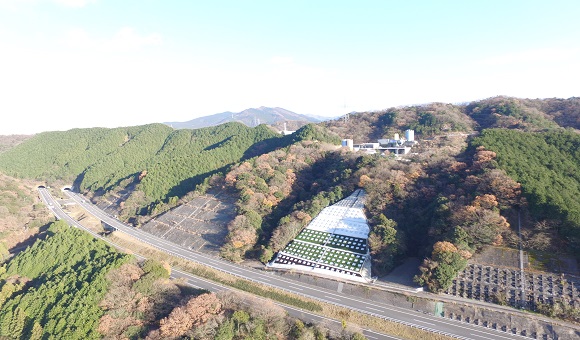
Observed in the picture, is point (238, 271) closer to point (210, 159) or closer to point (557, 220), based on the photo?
point (557, 220)

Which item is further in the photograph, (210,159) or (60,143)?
(60,143)

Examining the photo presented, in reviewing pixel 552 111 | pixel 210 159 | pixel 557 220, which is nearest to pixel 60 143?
pixel 210 159

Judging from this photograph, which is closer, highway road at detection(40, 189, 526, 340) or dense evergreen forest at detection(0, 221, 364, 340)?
dense evergreen forest at detection(0, 221, 364, 340)

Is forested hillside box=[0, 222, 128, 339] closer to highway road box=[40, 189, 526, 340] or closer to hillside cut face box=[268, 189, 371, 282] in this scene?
highway road box=[40, 189, 526, 340]

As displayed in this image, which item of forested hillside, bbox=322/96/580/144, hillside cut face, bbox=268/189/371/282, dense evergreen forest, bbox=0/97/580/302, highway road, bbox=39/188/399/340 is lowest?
highway road, bbox=39/188/399/340

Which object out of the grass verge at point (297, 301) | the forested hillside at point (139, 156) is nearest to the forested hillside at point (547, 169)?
the grass verge at point (297, 301)

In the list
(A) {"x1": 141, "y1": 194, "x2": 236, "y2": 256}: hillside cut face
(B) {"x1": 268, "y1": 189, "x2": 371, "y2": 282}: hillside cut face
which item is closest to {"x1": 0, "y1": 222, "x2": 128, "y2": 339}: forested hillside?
(A) {"x1": 141, "y1": 194, "x2": 236, "y2": 256}: hillside cut face
